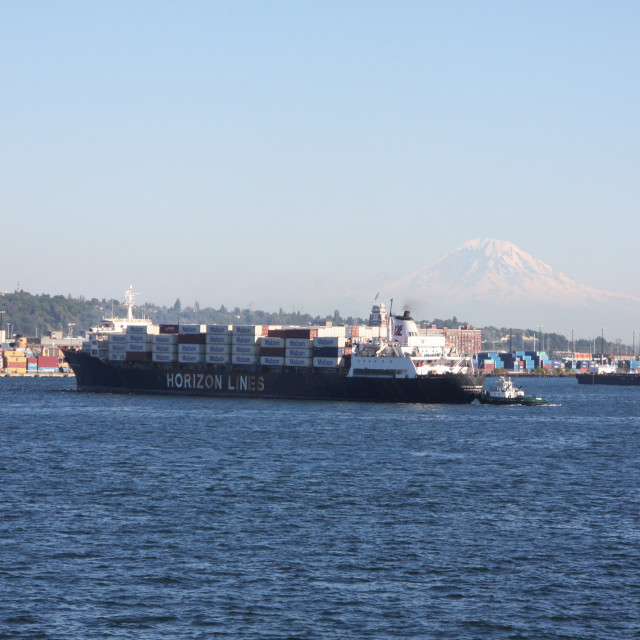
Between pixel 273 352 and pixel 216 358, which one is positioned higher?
pixel 273 352

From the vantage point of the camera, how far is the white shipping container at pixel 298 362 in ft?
340

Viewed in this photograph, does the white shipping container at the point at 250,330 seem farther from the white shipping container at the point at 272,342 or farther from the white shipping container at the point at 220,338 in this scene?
the white shipping container at the point at 272,342

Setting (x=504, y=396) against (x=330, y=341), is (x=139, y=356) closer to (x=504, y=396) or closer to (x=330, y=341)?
(x=330, y=341)

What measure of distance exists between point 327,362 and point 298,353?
395 centimetres

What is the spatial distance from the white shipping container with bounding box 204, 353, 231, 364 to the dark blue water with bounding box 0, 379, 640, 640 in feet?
146

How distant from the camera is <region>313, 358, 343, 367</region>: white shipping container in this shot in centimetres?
10094

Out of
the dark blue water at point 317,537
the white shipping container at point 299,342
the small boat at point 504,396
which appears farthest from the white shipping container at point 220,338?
the dark blue water at point 317,537

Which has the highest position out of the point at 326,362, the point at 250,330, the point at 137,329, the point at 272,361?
the point at 250,330

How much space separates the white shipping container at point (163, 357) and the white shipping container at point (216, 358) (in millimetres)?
4269

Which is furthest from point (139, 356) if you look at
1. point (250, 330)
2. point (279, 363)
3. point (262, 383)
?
point (279, 363)

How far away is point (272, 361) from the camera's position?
10631cm

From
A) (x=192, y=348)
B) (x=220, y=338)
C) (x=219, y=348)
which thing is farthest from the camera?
(x=192, y=348)

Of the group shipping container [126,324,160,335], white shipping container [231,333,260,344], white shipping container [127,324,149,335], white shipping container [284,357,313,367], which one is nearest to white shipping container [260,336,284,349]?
white shipping container [231,333,260,344]

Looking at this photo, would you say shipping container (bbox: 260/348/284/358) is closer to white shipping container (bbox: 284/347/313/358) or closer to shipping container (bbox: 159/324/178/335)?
white shipping container (bbox: 284/347/313/358)
